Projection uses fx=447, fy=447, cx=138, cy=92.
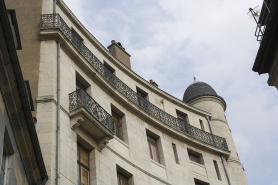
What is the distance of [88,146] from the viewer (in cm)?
1988

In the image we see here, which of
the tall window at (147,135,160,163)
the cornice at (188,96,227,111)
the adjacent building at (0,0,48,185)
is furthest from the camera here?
the cornice at (188,96,227,111)

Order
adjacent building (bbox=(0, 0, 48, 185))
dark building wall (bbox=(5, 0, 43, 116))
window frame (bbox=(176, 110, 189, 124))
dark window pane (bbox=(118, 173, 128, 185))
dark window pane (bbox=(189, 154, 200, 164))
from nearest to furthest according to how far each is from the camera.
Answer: adjacent building (bbox=(0, 0, 48, 185)) → dark building wall (bbox=(5, 0, 43, 116)) → dark window pane (bbox=(118, 173, 128, 185)) → dark window pane (bbox=(189, 154, 200, 164)) → window frame (bbox=(176, 110, 189, 124))

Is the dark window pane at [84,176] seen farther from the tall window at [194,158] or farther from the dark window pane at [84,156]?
the tall window at [194,158]

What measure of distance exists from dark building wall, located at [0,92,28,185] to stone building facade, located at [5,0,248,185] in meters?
3.20

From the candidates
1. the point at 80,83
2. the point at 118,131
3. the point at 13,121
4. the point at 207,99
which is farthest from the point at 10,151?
the point at 207,99

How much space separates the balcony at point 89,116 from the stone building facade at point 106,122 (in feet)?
0.14

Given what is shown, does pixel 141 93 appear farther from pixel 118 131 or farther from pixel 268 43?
pixel 268 43

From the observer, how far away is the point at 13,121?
41.5ft

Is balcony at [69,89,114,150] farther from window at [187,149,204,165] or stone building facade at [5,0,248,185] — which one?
window at [187,149,204,165]

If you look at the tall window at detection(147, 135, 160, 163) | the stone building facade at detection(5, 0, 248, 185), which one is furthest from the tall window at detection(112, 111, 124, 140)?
the tall window at detection(147, 135, 160, 163)

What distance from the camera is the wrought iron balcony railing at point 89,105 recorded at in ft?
65.5

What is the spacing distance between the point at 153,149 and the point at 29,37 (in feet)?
29.9

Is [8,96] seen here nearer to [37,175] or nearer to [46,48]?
[37,175]

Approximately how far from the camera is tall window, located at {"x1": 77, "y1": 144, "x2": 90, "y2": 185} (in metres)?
18.6
